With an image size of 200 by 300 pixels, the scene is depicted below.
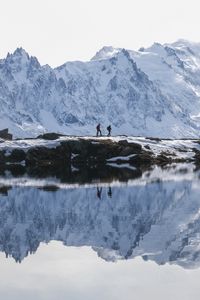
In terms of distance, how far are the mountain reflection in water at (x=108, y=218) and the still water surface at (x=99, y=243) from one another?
0.21 ft

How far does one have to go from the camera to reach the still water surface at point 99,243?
29609mm

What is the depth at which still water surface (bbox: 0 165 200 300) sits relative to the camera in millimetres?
29609

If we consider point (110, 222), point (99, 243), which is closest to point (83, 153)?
point (110, 222)

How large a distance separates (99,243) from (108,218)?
11.2 meters

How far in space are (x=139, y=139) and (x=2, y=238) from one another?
112m

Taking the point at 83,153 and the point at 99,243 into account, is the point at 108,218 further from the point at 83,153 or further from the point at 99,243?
the point at 83,153

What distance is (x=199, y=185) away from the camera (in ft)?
267

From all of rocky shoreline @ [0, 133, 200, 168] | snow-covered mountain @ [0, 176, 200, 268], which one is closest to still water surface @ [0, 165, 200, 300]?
snow-covered mountain @ [0, 176, 200, 268]

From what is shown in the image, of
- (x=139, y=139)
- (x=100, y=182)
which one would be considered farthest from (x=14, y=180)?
(x=139, y=139)

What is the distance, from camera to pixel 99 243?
41250mm

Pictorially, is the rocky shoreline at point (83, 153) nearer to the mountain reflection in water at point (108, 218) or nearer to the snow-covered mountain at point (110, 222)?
the mountain reflection in water at point (108, 218)

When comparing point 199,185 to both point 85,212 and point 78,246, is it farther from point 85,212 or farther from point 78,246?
point 78,246

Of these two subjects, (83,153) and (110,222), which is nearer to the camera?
(110,222)

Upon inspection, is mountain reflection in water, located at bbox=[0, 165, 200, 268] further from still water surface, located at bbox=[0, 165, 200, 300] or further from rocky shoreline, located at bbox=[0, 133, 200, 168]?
rocky shoreline, located at bbox=[0, 133, 200, 168]
